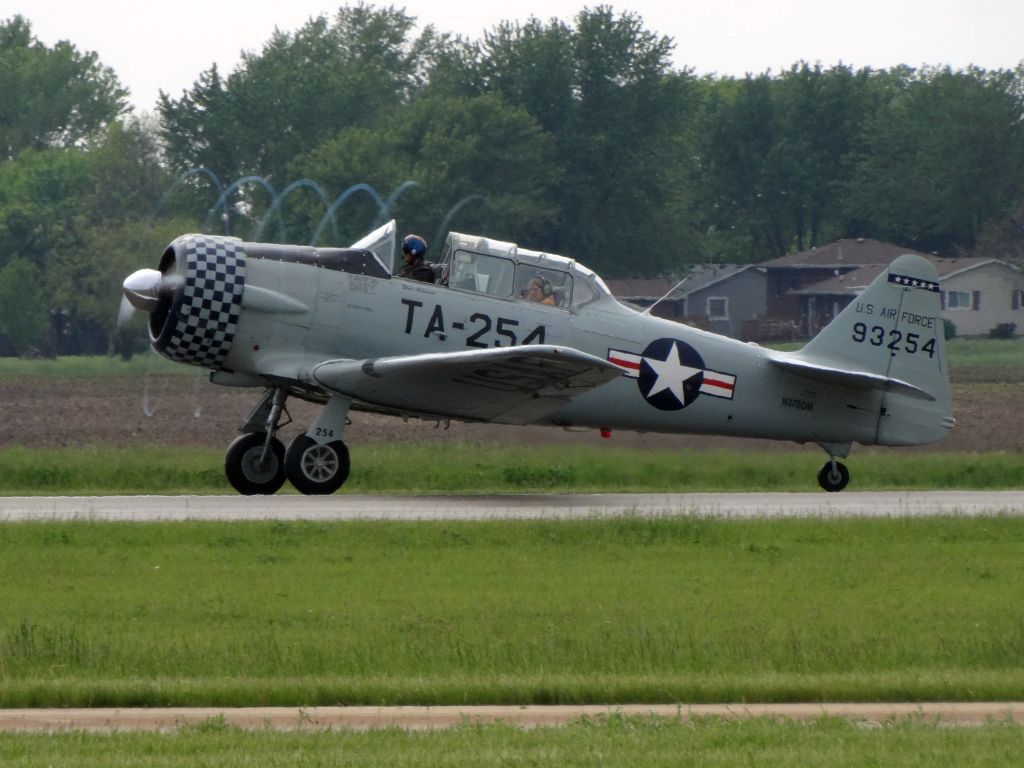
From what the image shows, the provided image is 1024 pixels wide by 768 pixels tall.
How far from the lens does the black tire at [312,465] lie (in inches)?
656

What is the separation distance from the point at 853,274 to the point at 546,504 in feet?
158

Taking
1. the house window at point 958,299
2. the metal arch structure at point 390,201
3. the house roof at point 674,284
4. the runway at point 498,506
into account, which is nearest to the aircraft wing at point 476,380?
the runway at point 498,506

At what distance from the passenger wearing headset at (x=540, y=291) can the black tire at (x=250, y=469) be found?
3137 mm

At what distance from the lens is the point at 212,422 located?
31500 mm

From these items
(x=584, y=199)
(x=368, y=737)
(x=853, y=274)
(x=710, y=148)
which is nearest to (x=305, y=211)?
(x=584, y=199)

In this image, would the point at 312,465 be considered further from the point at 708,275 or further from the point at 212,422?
the point at 708,275

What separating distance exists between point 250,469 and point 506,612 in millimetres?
7679

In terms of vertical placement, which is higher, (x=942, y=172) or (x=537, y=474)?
(x=942, y=172)

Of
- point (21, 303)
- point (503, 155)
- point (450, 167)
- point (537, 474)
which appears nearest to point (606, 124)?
point (503, 155)

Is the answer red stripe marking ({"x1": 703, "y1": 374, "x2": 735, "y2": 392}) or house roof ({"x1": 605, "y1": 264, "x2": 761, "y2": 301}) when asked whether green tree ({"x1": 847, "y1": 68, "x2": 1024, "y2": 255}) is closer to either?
house roof ({"x1": 605, "y1": 264, "x2": 761, "y2": 301})

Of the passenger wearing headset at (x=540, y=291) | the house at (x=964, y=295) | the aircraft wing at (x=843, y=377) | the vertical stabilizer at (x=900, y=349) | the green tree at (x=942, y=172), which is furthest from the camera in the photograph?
the green tree at (x=942, y=172)

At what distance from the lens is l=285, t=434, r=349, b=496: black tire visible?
16.7 metres

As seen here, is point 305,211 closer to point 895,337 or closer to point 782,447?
point 782,447

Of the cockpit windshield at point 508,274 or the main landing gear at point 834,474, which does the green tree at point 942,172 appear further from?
the cockpit windshield at point 508,274
